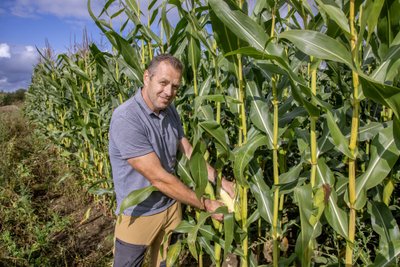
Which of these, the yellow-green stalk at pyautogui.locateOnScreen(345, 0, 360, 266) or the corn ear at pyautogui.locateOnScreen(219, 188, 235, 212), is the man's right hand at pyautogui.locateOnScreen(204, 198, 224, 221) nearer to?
the corn ear at pyautogui.locateOnScreen(219, 188, 235, 212)

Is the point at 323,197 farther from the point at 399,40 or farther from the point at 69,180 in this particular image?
the point at 69,180

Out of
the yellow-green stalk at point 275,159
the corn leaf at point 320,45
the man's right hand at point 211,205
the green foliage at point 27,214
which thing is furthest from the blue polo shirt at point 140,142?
the green foliage at point 27,214

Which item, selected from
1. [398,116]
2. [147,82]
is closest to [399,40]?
[398,116]

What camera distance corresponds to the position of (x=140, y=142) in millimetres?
2236

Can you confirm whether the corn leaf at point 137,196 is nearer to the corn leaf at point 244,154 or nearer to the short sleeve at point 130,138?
the short sleeve at point 130,138

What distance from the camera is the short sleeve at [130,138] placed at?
87.1 inches

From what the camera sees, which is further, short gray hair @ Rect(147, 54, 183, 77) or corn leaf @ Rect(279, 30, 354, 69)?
short gray hair @ Rect(147, 54, 183, 77)

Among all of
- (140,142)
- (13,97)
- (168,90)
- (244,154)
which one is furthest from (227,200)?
(13,97)

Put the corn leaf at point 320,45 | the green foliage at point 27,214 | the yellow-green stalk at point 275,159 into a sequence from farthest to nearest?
the green foliage at point 27,214 < the yellow-green stalk at point 275,159 < the corn leaf at point 320,45

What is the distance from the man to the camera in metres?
2.22

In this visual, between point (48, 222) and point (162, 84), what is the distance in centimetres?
267

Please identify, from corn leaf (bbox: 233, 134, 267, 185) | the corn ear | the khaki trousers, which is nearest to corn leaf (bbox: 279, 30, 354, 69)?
corn leaf (bbox: 233, 134, 267, 185)

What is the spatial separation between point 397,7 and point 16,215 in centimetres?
446

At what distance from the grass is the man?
42.3 inches
